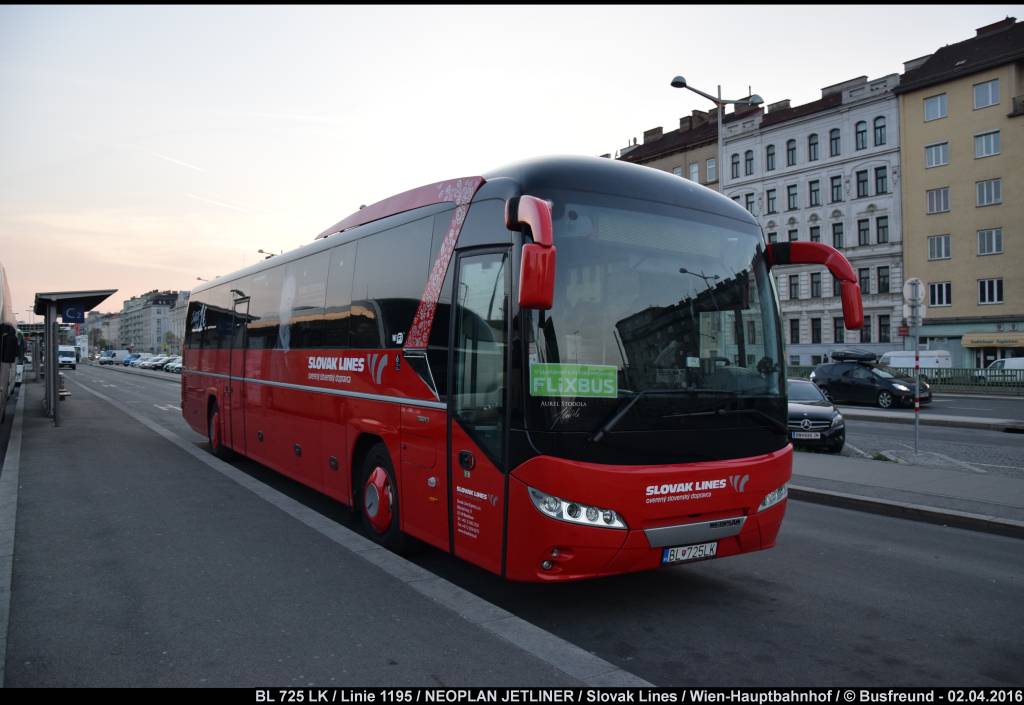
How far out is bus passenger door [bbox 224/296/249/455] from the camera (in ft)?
37.7

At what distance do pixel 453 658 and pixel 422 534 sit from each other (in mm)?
1779

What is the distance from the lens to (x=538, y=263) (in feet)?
14.7

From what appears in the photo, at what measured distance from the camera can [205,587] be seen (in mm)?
5801

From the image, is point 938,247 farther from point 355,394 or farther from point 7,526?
point 7,526

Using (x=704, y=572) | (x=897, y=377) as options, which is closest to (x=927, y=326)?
(x=897, y=377)

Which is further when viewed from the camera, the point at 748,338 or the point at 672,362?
the point at 748,338

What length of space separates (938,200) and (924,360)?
13404 millimetres

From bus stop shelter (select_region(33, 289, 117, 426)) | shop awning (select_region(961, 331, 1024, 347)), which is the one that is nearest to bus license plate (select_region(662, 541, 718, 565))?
bus stop shelter (select_region(33, 289, 117, 426))

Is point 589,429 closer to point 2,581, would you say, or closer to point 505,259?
point 505,259

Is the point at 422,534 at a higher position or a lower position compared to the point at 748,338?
lower

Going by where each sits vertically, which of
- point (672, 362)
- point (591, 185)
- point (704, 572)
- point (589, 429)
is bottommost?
point (704, 572)

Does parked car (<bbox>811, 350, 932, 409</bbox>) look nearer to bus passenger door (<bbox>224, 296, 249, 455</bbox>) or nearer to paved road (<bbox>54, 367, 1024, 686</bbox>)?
paved road (<bbox>54, 367, 1024, 686</bbox>)

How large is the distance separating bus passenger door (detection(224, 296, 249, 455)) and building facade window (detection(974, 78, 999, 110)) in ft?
158

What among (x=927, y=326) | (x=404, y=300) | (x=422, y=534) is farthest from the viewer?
(x=927, y=326)
